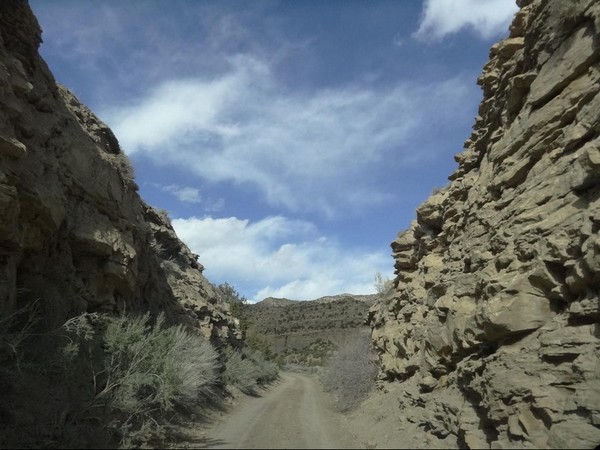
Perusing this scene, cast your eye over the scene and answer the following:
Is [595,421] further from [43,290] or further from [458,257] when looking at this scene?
[43,290]

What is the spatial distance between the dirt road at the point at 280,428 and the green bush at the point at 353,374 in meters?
1.43

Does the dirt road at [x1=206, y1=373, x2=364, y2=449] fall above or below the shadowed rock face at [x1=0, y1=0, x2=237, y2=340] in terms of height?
below

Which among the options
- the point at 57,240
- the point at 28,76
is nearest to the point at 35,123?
the point at 28,76

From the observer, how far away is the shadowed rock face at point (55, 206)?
1036cm

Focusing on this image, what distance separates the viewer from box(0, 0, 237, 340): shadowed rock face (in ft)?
34.0

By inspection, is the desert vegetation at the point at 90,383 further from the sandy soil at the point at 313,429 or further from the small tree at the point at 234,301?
the small tree at the point at 234,301

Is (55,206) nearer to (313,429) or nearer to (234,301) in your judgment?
(313,429)

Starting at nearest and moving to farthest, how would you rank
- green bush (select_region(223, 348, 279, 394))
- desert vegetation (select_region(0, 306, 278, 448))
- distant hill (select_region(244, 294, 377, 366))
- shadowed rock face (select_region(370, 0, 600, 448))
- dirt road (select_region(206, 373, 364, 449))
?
1. shadowed rock face (select_region(370, 0, 600, 448))
2. desert vegetation (select_region(0, 306, 278, 448))
3. dirt road (select_region(206, 373, 364, 449))
4. green bush (select_region(223, 348, 279, 394))
5. distant hill (select_region(244, 294, 377, 366))

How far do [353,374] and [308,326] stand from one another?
64.5m

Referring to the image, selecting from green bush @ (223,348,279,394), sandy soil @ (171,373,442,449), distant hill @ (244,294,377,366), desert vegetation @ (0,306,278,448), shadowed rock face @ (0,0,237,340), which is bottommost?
sandy soil @ (171,373,442,449)

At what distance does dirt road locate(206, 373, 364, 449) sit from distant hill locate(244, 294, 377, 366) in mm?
46758

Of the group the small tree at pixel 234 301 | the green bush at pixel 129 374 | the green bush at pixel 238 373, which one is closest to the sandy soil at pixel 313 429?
the green bush at pixel 129 374

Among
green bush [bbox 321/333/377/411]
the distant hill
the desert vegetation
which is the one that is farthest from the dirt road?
the distant hill

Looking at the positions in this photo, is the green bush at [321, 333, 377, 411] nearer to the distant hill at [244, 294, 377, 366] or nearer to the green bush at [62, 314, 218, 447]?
the green bush at [62, 314, 218, 447]
